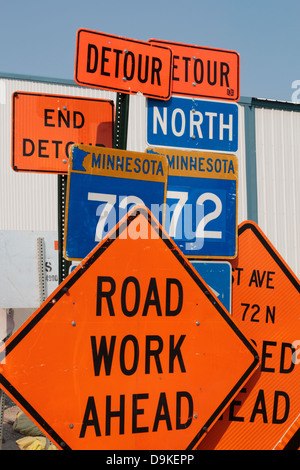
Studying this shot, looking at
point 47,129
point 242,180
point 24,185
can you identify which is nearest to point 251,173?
point 242,180

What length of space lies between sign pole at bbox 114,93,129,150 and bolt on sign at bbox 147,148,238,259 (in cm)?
34

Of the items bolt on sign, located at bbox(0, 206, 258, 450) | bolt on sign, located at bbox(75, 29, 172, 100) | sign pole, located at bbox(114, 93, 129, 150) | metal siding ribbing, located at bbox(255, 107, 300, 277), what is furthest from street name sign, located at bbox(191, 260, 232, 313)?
metal siding ribbing, located at bbox(255, 107, 300, 277)

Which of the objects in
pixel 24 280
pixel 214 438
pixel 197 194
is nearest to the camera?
pixel 214 438

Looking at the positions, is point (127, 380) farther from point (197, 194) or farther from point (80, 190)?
point (197, 194)

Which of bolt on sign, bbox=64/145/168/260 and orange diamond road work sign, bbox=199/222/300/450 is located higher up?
bolt on sign, bbox=64/145/168/260

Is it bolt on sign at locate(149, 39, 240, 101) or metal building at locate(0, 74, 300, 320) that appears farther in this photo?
metal building at locate(0, 74, 300, 320)

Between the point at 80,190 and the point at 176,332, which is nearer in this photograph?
the point at 176,332

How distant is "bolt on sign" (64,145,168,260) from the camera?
11.6ft

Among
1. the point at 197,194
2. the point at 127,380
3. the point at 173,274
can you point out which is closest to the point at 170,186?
the point at 197,194

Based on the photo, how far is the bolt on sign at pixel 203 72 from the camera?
432 centimetres

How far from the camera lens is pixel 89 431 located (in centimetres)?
286

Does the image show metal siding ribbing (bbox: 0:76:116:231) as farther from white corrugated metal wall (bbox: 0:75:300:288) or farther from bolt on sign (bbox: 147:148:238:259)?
bolt on sign (bbox: 147:148:238:259)
